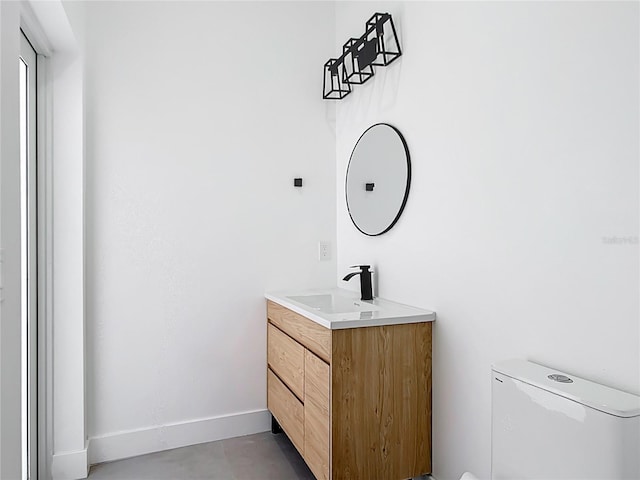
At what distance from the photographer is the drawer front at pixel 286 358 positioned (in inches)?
83.9

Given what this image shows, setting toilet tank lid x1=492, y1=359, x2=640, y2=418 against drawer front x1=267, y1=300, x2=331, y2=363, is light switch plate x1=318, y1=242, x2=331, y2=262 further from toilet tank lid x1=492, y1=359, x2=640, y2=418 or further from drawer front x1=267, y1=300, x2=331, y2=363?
toilet tank lid x1=492, y1=359, x2=640, y2=418

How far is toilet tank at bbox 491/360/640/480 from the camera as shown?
3.50 ft

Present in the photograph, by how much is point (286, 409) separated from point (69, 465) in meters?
Result: 1.04

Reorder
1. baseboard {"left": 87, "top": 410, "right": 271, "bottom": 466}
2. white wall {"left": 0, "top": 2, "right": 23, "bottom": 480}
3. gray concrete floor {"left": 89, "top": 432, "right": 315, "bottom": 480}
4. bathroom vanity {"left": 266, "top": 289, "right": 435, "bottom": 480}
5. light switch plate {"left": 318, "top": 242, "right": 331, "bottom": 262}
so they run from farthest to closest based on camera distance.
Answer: light switch plate {"left": 318, "top": 242, "right": 331, "bottom": 262} → baseboard {"left": 87, "top": 410, "right": 271, "bottom": 466} → gray concrete floor {"left": 89, "top": 432, "right": 315, "bottom": 480} → bathroom vanity {"left": 266, "top": 289, "right": 435, "bottom": 480} → white wall {"left": 0, "top": 2, "right": 23, "bottom": 480}

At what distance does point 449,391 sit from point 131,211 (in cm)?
177

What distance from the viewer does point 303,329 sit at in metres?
2.07

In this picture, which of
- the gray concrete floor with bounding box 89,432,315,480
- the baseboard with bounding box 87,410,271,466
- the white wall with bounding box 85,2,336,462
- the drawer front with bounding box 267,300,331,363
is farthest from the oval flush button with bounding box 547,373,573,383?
the baseboard with bounding box 87,410,271,466

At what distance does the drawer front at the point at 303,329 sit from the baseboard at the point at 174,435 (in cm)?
60

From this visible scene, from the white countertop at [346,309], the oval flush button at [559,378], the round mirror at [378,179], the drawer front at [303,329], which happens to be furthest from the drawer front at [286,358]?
the oval flush button at [559,378]

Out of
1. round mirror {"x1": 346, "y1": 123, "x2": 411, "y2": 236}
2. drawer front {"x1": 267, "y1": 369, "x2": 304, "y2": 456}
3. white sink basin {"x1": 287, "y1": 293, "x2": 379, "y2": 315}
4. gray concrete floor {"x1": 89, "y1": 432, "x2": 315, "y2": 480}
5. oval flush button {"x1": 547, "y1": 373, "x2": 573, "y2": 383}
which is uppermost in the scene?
round mirror {"x1": 346, "y1": 123, "x2": 411, "y2": 236}

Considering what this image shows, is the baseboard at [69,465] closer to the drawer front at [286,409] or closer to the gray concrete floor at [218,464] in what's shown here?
the gray concrete floor at [218,464]

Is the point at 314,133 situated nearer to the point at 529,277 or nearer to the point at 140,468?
the point at 529,277

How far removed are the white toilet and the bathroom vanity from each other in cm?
48

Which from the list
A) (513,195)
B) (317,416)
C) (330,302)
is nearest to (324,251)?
(330,302)
